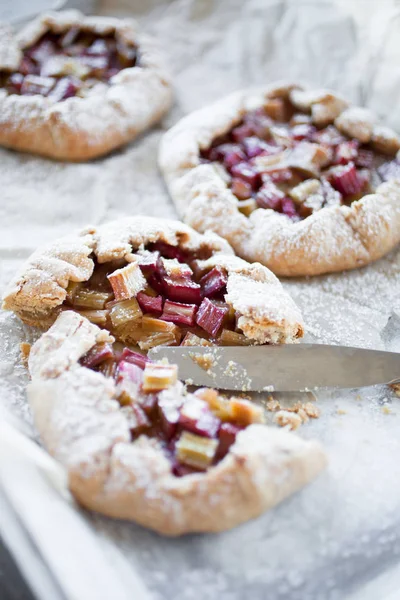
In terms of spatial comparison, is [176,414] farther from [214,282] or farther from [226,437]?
[214,282]

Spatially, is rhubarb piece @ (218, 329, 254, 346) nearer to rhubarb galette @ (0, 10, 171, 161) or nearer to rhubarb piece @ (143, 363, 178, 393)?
rhubarb piece @ (143, 363, 178, 393)

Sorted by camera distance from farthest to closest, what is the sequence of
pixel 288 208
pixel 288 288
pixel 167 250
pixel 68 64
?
pixel 68 64 < pixel 288 208 < pixel 288 288 < pixel 167 250

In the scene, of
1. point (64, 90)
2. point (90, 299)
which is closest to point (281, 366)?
point (90, 299)

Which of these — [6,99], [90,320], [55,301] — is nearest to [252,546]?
[90,320]

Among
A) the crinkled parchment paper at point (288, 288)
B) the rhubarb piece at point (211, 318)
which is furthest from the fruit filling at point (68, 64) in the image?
the rhubarb piece at point (211, 318)

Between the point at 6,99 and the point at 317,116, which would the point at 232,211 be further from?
the point at 6,99
